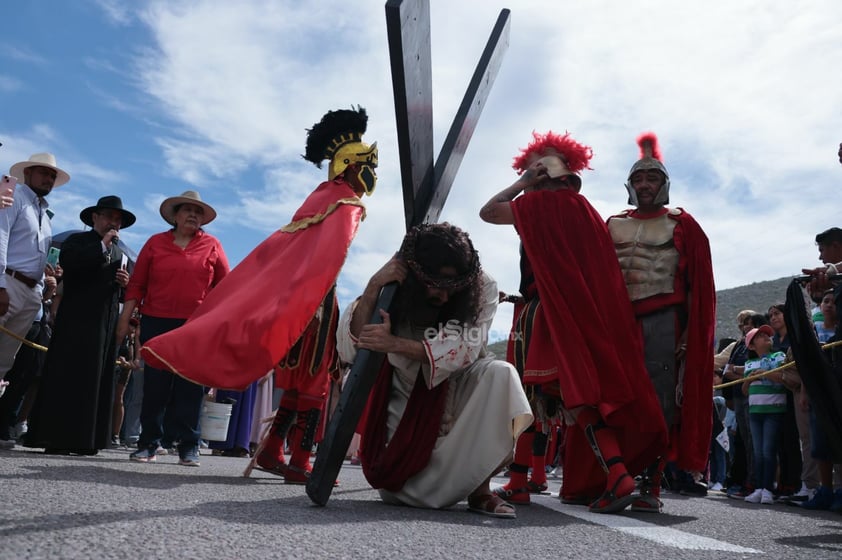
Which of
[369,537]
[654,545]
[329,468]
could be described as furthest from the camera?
[329,468]

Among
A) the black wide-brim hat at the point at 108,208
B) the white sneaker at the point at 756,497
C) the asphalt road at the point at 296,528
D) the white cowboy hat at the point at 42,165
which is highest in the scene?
the white cowboy hat at the point at 42,165

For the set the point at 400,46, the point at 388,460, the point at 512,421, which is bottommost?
the point at 388,460

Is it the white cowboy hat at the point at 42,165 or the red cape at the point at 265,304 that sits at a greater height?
the white cowboy hat at the point at 42,165

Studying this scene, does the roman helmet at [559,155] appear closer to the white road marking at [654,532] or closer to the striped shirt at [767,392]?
the white road marking at [654,532]

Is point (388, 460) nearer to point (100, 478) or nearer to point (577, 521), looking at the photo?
point (577, 521)

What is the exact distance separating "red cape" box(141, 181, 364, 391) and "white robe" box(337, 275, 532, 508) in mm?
599

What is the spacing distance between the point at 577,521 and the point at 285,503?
1264mm

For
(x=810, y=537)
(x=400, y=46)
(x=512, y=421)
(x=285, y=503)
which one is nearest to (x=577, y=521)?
(x=512, y=421)

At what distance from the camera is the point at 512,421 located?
3.50m

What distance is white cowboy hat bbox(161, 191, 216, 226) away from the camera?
635 centimetres

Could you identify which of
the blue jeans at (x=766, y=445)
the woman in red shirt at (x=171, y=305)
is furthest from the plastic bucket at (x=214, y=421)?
the blue jeans at (x=766, y=445)

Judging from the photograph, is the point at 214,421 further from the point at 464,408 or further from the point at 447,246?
the point at 447,246

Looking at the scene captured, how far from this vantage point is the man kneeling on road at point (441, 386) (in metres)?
3.44

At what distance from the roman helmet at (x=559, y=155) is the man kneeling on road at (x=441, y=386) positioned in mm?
1300
